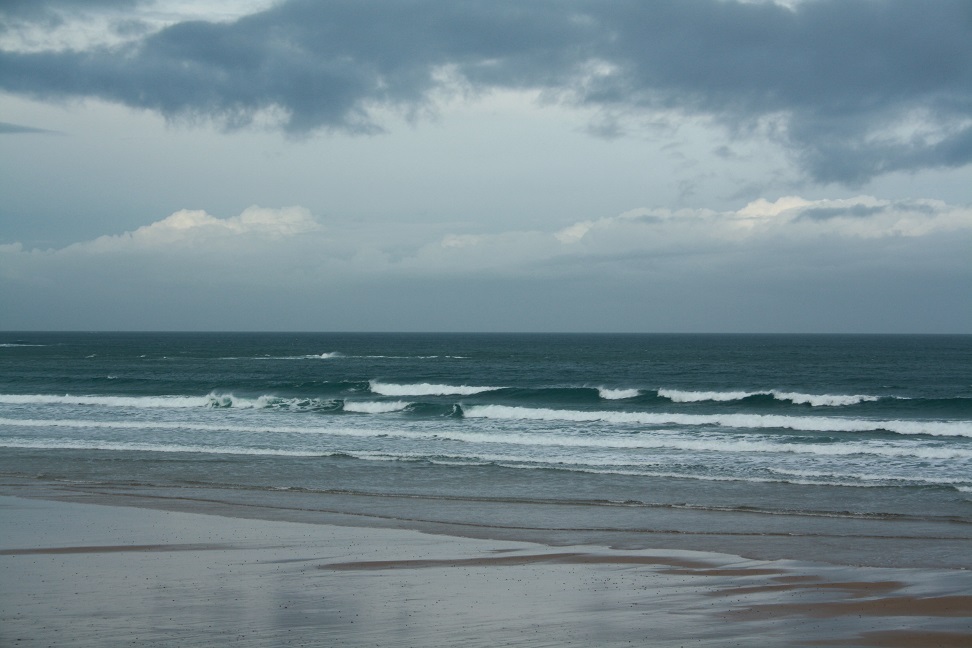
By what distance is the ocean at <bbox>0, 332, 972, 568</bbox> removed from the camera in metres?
14.1

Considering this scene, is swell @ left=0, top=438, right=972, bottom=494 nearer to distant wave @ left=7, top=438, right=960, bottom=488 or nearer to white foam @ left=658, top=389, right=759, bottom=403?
distant wave @ left=7, top=438, right=960, bottom=488

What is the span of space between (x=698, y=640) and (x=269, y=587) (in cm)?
462

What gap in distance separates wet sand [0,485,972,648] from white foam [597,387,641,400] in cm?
2718

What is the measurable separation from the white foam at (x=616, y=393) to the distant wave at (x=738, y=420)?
6075 mm

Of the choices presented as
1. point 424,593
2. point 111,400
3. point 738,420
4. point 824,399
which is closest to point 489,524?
point 424,593

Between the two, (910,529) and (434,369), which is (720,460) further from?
(434,369)

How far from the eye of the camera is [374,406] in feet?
121

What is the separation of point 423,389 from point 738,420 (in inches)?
731

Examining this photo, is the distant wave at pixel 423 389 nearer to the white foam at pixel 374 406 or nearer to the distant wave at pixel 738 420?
the white foam at pixel 374 406

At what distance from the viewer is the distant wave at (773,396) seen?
36.6 metres

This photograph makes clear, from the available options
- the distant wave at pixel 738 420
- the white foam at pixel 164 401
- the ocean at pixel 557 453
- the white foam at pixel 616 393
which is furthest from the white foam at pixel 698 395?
the white foam at pixel 164 401

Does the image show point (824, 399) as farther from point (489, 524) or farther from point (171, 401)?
point (171, 401)

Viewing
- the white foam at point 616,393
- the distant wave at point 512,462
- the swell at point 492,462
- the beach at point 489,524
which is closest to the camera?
the beach at point 489,524

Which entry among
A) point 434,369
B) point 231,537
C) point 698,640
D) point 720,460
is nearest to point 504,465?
point 720,460
